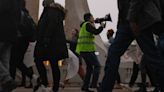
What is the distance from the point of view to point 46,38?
10180 millimetres

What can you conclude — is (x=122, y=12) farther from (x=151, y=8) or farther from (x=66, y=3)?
(x=66, y=3)

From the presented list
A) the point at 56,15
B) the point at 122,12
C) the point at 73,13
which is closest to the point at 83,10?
the point at 73,13

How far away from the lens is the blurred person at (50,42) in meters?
10.2

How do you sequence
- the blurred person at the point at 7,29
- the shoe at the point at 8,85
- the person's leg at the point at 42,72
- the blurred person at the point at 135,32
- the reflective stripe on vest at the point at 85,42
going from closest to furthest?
the blurred person at the point at 135,32 → the shoe at the point at 8,85 → the blurred person at the point at 7,29 → the person's leg at the point at 42,72 → the reflective stripe on vest at the point at 85,42

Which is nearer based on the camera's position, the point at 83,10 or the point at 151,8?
the point at 151,8

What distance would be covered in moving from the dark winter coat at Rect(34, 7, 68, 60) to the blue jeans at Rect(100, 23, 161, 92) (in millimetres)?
2793

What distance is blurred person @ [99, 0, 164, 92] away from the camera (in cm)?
711

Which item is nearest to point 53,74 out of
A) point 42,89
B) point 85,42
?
point 42,89

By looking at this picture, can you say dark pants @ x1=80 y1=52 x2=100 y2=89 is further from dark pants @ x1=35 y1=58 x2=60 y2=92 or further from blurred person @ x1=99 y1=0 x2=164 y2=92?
blurred person @ x1=99 y1=0 x2=164 y2=92

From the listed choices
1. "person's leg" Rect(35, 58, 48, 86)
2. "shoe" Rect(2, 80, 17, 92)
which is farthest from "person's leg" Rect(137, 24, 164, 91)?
"person's leg" Rect(35, 58, 48, 86)

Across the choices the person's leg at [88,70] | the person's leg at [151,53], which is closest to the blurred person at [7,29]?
the person's leg at [151,53]

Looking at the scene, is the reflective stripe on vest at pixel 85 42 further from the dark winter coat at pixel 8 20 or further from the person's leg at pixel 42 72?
the dark winter coat at pixel 8 20

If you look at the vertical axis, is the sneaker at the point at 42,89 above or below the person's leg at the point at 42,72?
below

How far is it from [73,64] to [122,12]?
23.2ft
